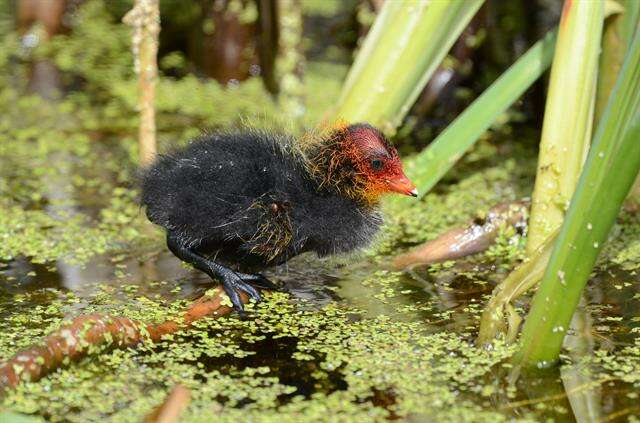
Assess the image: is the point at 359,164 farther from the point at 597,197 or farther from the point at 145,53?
the point at 145,53

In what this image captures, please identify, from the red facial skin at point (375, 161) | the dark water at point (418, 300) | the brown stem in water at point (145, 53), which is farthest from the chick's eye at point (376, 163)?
the brown stem in water at point (145, 53)

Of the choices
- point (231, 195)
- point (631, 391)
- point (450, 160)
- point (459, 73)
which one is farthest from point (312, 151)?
point (459, 73)

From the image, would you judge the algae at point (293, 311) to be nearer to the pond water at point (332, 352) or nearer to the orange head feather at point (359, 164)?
Result: the pond water at point (332, 352)

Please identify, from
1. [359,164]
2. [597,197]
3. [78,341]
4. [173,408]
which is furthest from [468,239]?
[173,408]

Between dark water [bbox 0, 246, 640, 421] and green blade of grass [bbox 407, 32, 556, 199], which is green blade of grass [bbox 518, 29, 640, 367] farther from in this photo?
green blade of grass [bbox 407, 32, 556, 199]

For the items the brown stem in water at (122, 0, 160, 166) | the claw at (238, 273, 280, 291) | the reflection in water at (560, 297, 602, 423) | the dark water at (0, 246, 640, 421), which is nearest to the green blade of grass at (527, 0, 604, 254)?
the dark water at (0, 246, 640, 421)

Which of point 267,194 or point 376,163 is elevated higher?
point 376,163
